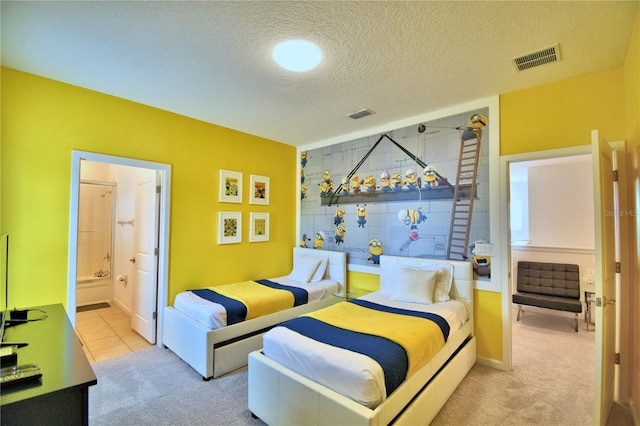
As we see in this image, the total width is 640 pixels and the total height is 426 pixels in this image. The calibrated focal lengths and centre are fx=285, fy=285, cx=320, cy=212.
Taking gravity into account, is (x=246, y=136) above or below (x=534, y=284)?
above

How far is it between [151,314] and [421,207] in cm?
347

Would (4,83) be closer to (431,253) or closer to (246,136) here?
(246,136)

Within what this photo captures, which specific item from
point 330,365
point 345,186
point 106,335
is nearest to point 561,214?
point 345,186

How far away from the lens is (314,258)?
165 inches

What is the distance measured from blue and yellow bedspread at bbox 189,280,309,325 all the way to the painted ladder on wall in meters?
1.85

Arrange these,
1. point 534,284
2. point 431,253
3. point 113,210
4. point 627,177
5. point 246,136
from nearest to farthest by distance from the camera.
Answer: point 627,177
point 431,253
point 246,136
point 534,284
point 113,210

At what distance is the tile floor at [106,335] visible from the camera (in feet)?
10.4

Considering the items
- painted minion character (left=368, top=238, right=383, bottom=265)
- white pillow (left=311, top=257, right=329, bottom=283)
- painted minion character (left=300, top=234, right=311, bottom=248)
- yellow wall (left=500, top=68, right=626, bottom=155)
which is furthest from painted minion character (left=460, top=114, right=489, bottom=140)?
painted minion character (left=300, top=234, right=311, bottom=248)

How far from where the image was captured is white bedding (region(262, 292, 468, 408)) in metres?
1.60

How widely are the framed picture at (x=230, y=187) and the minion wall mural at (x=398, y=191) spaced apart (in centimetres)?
115

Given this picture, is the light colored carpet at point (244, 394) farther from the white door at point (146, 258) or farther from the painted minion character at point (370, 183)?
the painted minion character at point (370, 183)

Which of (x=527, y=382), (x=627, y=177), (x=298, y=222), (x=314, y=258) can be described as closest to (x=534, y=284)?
(x=527, y=382)

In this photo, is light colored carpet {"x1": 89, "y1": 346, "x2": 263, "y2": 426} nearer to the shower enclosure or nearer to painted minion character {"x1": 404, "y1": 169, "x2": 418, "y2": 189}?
painted minion character {"x1": 404, "y1": 169, "x2": 418, "y2": 189}

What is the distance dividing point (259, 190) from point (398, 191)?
2.03 meters
